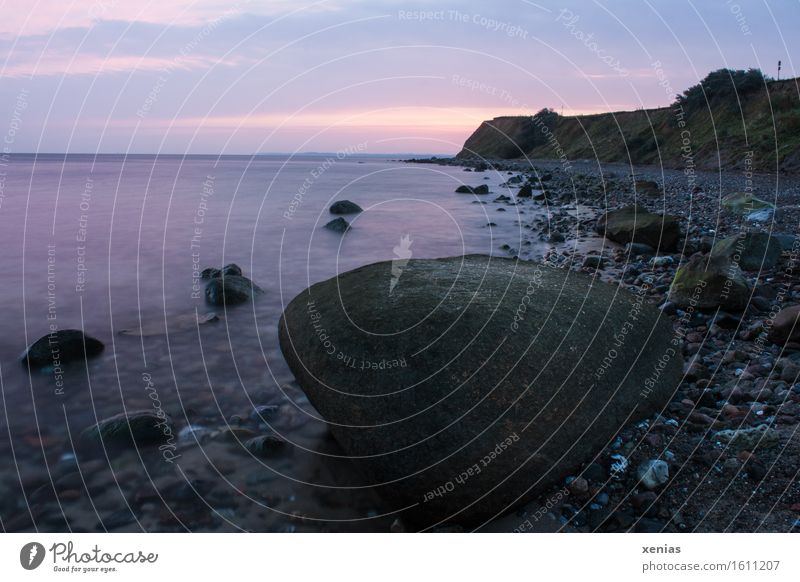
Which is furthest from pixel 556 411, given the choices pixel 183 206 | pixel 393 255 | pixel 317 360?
A: pixel 183 206

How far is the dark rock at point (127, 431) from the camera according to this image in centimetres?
428

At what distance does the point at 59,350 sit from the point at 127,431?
1953 millimetres

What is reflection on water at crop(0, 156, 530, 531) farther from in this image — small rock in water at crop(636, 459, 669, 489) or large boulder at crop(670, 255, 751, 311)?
large boulder at crop(670, 255, 751, 311)

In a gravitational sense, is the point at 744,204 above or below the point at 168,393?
above

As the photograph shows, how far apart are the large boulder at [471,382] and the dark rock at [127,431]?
125 centimetres

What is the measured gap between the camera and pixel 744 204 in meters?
11.9

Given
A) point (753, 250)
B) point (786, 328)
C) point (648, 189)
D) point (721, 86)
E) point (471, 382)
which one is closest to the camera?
point (471, 382)

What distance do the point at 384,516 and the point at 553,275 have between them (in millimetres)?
2620

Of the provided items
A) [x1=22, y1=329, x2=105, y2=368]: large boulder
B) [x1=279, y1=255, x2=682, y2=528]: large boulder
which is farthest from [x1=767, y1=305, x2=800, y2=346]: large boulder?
[x1=22, y1=329, x2=105, y2=368]: large boulder

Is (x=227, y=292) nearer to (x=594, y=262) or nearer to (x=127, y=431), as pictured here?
(x=127, y=431)

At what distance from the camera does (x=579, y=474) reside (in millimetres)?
3361

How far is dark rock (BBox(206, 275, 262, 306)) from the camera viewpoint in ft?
25.3

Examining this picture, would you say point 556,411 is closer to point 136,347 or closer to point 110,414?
point 110,414

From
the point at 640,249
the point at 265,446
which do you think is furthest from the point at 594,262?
the point at 265,446
